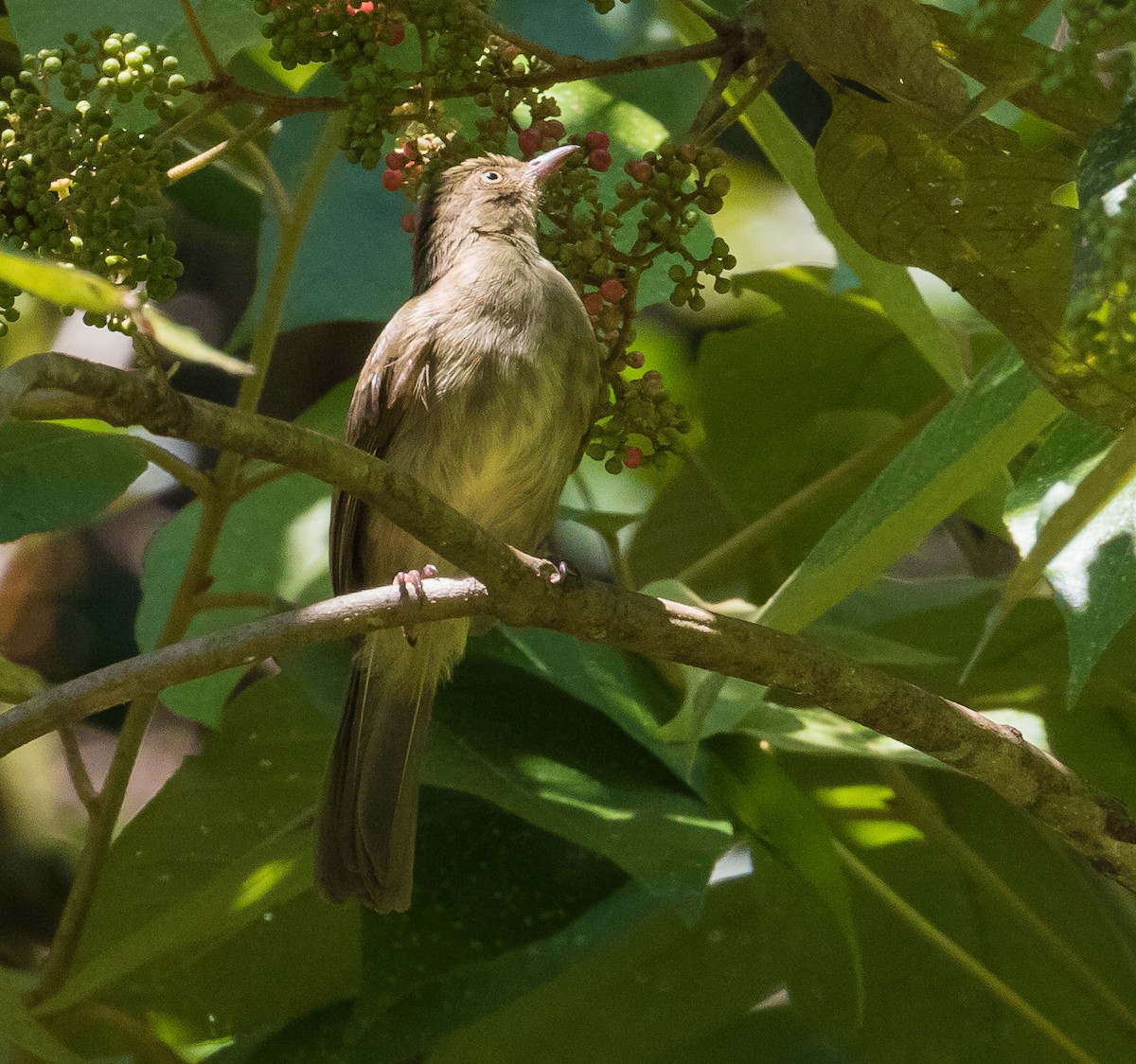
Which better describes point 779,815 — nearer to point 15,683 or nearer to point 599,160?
point 599,160

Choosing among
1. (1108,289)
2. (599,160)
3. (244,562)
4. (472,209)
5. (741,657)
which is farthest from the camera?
(472,209)

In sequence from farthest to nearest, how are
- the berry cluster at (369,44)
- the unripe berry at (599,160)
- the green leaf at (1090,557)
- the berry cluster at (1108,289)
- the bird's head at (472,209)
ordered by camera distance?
the bird's head at (472,209)
the unripe berry at (599,160)
the berry cluster at (369,44)
the green leaf at (1090,557)
the berry cluster at (1108,289)

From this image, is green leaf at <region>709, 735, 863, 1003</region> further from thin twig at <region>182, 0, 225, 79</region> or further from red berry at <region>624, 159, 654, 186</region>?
thin twig at <region>182, 0, 225, 79</region>

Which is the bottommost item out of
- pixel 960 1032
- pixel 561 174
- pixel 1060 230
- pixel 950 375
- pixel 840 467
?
pixel 960 1032

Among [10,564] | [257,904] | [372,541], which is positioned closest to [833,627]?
[372,541]

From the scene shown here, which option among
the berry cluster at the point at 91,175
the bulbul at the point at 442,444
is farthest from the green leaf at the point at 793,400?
Result: the berry cluster at the point at 91,175

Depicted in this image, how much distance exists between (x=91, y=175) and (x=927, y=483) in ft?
3.24

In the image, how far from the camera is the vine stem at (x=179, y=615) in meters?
2.09

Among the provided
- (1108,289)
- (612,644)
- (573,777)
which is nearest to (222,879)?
(573,777)

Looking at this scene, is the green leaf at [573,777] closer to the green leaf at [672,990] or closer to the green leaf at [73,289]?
the green leaf at [672,990]

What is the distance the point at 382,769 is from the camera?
241 cm

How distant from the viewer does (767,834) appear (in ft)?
6.86

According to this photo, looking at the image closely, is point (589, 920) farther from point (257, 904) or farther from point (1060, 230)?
point (1060, 230)

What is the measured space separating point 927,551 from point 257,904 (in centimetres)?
246
